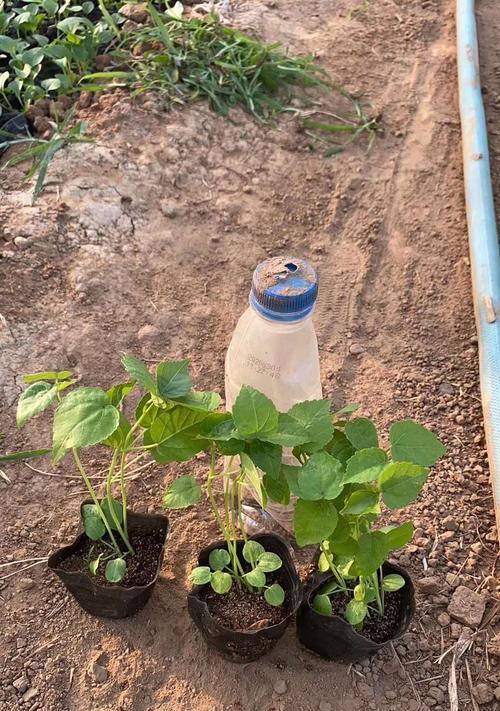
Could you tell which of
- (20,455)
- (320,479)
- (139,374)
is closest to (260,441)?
(320,479)

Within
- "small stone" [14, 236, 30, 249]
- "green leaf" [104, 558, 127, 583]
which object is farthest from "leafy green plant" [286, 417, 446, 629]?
"small stone" [14, 236, 30, 249]

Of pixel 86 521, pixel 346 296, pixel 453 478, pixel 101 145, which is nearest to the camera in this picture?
pixel 86 521

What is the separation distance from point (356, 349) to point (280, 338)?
0.96 m

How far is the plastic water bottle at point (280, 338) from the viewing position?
131 centimetres

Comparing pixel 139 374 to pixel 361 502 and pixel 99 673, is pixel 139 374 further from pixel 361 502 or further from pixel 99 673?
pixel 99 673

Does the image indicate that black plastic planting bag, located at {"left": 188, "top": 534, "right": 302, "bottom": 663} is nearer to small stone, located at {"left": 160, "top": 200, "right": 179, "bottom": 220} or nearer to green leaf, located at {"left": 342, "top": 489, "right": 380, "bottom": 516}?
green leaf, located at {"left": 342, "top": 489, "right": 380, "bottom": 516}

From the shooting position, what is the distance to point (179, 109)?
2980 millimetres

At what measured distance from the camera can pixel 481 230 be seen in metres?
2.63

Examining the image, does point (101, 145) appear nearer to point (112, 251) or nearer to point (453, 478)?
point (112, 251)

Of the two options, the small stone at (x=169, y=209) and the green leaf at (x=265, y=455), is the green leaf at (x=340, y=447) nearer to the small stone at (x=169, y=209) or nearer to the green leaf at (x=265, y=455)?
the green leaf at (x=265, y=455)

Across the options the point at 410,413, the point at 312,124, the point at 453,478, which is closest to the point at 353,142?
the point at 312,124

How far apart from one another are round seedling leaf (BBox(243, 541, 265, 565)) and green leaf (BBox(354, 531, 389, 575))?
0.32m

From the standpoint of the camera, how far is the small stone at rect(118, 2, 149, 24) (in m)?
3.29

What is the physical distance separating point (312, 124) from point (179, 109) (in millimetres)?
602
